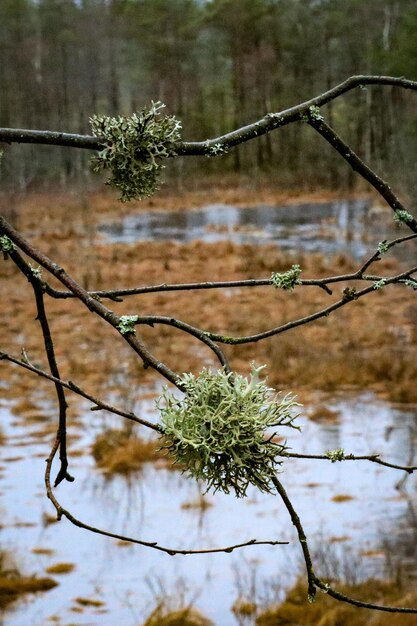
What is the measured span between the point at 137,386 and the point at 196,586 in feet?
9.01

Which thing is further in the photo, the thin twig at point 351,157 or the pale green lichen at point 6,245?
the pale green lichen at point 6,245

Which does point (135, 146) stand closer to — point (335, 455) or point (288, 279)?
point (288, 279)

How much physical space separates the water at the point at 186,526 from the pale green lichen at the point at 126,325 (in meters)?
3.27

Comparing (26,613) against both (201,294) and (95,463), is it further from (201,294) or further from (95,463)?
(201,294)

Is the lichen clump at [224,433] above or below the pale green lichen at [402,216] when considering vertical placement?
below

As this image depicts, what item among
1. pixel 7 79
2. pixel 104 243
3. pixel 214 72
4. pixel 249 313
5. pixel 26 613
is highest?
pixel 214 72

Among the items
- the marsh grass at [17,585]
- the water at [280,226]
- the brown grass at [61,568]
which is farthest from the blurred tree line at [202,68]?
the marsh grass at [17,585]

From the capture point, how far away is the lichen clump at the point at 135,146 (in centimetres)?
71

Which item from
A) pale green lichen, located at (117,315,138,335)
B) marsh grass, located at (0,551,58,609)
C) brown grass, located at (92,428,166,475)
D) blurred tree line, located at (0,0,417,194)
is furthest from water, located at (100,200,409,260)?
pale green lichen, located at (117,315,138,335)

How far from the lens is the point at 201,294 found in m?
9.75

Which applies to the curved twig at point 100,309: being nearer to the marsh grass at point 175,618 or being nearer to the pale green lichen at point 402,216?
the pale green lichen at point 402,216

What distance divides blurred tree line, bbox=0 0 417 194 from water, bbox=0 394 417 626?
11.2m

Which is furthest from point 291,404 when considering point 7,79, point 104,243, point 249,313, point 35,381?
point 7,79

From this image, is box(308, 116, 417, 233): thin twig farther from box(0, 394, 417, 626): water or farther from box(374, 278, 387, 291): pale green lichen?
box(0, 394, 417, 626): water
